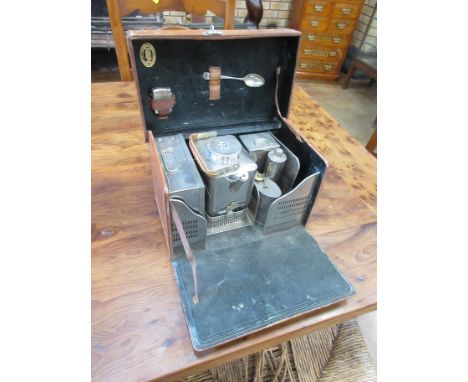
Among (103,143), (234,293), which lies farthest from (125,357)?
(103,143)

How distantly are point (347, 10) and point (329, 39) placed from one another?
313mm

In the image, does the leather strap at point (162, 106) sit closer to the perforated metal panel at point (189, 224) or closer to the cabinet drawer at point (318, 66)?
the perforated metal panel at point (189, 224)

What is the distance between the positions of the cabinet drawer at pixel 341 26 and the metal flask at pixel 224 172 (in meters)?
3.16

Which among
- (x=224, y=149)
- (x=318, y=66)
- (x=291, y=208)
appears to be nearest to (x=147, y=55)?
(x=224, y=149)

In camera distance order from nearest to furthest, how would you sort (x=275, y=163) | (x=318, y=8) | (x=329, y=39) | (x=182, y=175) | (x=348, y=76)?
(x=182, y=175) → (x=275, y=163) → (x=318, y=8) → (x=329, y=39) → (x=348, y=76)

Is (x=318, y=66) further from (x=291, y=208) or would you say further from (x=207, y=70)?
(x=291, y=208)

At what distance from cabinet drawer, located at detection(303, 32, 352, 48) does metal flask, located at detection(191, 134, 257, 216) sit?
3.06 m

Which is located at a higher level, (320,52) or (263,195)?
(263,195)

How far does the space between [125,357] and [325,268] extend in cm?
45

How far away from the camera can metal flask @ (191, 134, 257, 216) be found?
639 millimetres

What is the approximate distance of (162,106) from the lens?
757 mm

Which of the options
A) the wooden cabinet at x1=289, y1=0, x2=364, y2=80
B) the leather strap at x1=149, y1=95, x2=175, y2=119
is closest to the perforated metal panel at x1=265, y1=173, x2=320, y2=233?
the leather strap at x1=149, y1=95, x2=175, y2=119

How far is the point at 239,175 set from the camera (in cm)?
64

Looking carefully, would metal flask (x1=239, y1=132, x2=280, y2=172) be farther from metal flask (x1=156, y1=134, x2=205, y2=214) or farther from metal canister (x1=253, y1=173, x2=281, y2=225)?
metal flask (x1=156, y1=134, x2=205, y2=214)
